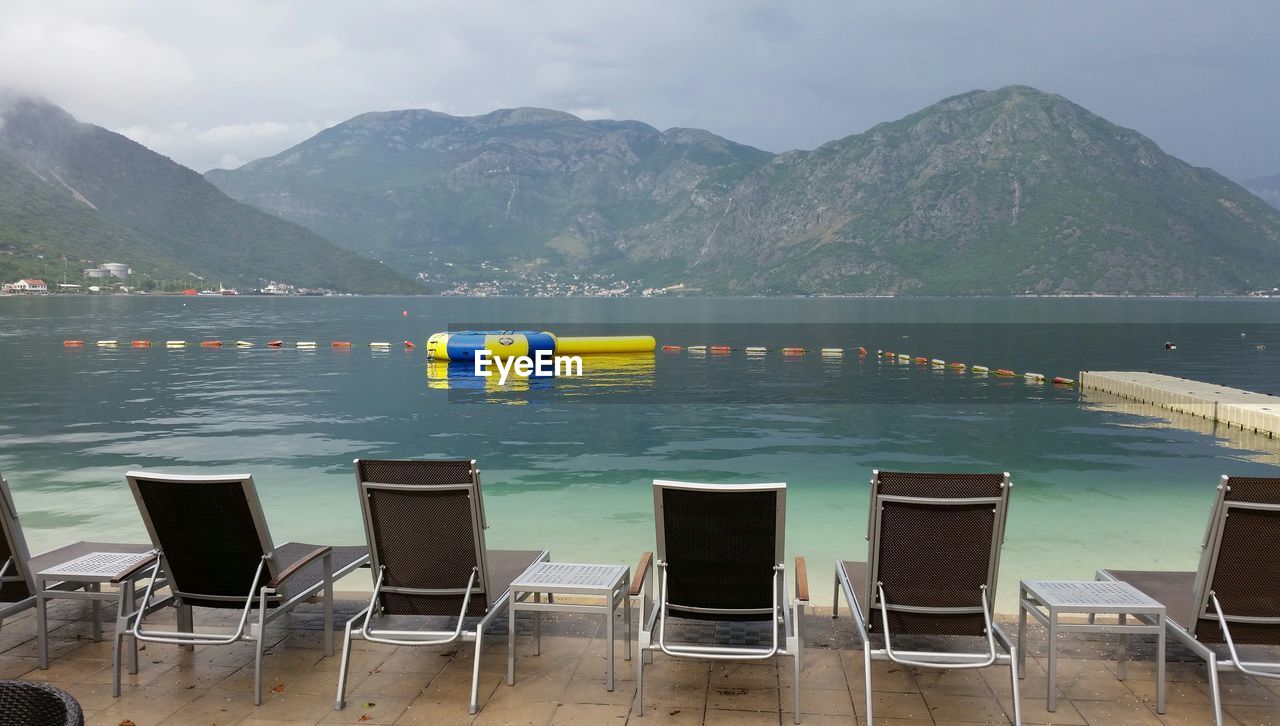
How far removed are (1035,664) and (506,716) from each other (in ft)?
9.39

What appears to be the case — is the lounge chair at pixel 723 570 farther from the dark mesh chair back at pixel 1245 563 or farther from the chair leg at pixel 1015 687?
the dark mesh chair back at pixel 1245 563

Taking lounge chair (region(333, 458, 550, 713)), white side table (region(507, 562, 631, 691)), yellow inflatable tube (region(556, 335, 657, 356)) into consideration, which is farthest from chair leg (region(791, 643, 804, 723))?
yellow inflatable tube (region(556, 335, 657, 356))

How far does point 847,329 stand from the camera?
7988cm

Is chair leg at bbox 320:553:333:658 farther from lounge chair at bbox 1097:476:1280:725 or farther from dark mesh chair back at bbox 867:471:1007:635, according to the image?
lounge chair at bbox 1097:476:1280:725

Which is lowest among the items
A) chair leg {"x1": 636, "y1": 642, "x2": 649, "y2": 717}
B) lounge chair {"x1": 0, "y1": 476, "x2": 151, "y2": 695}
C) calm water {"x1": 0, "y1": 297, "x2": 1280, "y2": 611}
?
calm water {"x1": 0, "y1": 297, "x2": 1280, "y2": 611}

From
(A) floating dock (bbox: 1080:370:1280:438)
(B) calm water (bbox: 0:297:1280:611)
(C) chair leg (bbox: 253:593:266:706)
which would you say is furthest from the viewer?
(A) floating dock (bbox: 1080:370:1280:438)

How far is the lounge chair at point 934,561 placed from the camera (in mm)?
4324

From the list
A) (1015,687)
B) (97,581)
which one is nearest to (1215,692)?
(1015,687)

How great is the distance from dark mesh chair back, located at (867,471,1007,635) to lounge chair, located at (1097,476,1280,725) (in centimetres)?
98

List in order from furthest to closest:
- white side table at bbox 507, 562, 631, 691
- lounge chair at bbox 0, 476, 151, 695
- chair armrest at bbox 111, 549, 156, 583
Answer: chair armrest at bbox 111, 549, 156, 583
lounge chair at bbox 0, 476, 151, 695
white side table at bbox 507, 562, 631, 691

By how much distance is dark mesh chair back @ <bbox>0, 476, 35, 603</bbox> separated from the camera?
4.88 m

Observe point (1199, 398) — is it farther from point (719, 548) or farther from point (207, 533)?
point (207, 533)

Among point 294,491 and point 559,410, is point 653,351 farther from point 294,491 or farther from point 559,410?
point 294,491

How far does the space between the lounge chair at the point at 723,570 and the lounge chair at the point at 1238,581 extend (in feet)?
6.21
